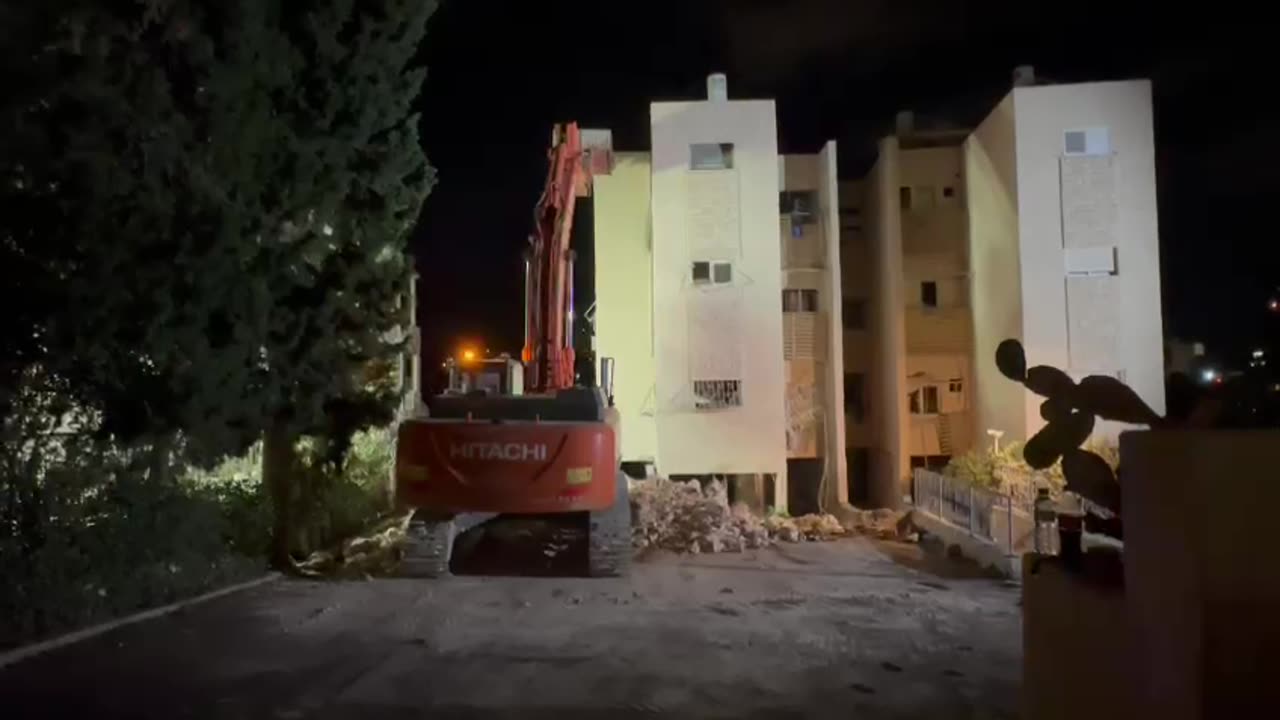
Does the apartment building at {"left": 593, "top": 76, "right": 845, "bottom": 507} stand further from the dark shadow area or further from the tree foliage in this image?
the tree foliage

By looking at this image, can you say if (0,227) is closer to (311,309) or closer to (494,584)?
(311,309)

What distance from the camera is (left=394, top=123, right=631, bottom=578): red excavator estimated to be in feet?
34.2

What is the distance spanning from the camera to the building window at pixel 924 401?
71.3 feet

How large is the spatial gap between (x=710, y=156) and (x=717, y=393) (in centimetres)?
494

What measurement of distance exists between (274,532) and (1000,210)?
1510 cm

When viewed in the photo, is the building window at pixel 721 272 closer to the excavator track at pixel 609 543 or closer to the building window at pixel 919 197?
the building window at pixel 919 197

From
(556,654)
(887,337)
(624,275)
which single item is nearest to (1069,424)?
(556,654)

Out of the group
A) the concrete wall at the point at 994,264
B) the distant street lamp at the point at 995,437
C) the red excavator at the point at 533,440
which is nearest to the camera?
the red excavator at the point at 533,440

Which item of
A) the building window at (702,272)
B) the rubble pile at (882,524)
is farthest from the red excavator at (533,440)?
the building window at (702,272)

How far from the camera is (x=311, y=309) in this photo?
1022 cm

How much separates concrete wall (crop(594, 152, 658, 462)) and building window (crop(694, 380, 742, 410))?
157cm

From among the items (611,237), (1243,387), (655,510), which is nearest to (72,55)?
(1243,387)

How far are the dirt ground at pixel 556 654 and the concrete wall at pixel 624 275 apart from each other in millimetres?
9740

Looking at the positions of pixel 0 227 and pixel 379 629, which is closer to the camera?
pixel 0 227
